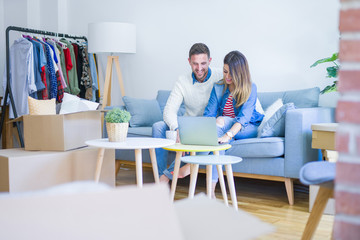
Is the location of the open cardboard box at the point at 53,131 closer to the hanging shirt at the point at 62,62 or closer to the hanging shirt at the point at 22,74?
the hanging shirt at the point at 22,74

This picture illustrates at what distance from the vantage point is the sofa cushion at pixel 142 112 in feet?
13.4

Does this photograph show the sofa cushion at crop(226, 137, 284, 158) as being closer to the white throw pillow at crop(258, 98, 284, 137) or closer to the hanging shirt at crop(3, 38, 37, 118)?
the white throw pillow at crop(258, 98, 284, 137)

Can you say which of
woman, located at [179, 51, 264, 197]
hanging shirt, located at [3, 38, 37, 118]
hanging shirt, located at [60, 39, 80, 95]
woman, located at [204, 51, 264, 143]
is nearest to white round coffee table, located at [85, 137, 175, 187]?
woman, located at [179, 51, 264, 197]

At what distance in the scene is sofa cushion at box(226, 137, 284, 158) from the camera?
3.11 metres

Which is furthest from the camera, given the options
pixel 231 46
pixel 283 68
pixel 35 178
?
pixel 231 46

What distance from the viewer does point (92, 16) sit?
17.8 ft

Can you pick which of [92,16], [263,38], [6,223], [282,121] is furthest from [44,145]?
[92,16]

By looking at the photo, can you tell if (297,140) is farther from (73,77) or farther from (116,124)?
(73,77)

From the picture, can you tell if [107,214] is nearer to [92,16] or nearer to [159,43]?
[159,43]

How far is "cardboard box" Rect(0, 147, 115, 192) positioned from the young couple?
0.56 metres

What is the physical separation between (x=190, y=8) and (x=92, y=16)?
4.75 feet

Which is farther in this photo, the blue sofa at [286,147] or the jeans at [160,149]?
the jeans at [160,149]

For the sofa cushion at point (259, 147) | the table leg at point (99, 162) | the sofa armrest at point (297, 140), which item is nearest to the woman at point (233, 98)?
the sofa cushion at point (259, 147)

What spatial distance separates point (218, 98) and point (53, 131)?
46.8 inches
